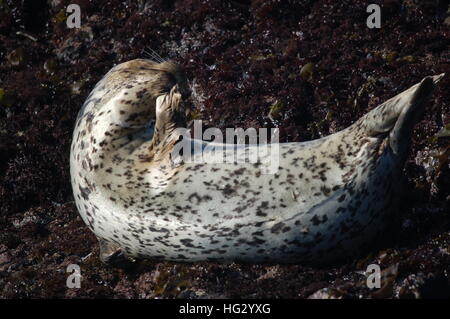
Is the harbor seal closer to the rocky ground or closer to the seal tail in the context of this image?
the seal tail

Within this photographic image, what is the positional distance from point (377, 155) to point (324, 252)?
823 mm

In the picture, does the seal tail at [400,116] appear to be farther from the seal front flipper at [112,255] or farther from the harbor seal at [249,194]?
the seal front flipper at [112,255]

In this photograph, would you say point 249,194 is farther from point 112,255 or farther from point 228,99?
point 228,99

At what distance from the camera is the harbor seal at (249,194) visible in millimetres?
5559

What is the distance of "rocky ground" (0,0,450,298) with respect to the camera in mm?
5680

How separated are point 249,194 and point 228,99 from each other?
2056mm

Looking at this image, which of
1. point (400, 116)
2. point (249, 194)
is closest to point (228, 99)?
point (249, 194)

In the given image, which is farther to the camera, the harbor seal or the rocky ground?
the rocky ground

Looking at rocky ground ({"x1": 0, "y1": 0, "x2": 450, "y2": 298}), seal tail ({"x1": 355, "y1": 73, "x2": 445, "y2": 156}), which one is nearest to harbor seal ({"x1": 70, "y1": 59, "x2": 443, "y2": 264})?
seal tail ({"x1": 355, "y1": 73, "x2": 445, "y2": 156})

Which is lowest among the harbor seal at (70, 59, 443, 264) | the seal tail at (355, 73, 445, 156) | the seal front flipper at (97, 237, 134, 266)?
the seal front flipper at (97, 237, 134, 266)

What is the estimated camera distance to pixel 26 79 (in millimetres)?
8484

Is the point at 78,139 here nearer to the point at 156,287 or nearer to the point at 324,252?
the point at 156,287

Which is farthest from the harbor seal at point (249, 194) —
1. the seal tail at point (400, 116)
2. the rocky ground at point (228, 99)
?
the rocky ground at point (228, 99)

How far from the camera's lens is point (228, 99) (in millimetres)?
7539
